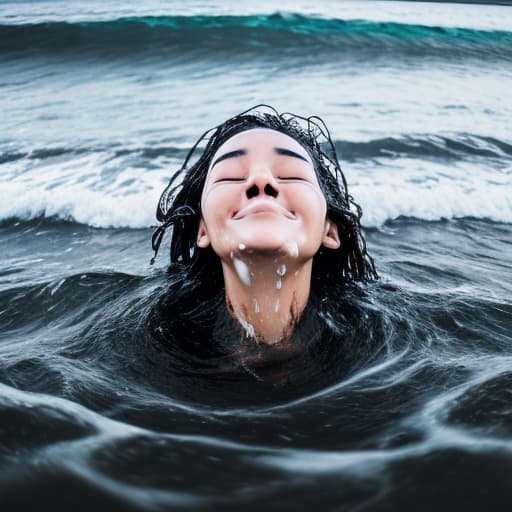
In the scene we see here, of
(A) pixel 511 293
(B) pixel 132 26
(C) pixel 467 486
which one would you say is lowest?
(A) pixel 511 293

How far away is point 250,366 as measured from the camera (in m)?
2.86

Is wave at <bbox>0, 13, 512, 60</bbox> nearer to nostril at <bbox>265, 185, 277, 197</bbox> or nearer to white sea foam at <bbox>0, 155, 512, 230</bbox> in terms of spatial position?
white sea foam at <bbox>0, 155, 512, 230</bbox>

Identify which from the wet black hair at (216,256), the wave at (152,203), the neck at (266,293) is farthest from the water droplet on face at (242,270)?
the wave at (152,203)

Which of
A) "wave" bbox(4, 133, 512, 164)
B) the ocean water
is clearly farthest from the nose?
"wave" bbox(4, 133, 512, 164)

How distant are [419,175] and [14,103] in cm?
696

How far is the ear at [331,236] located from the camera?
3.30 metres

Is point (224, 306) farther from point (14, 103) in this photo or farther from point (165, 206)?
point (14, 103)

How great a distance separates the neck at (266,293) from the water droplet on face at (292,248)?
0.04 m

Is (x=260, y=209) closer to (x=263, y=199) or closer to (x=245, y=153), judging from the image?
(x=263, y=199)

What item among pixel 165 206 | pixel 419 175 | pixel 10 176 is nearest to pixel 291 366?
pixel 165 206

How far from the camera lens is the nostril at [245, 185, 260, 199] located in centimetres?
279

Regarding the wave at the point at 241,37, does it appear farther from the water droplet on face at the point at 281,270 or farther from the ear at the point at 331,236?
the water droplet on face at the point at 281,270

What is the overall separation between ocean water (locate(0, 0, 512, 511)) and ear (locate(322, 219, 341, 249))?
36cm

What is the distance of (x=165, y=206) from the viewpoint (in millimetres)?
4027
